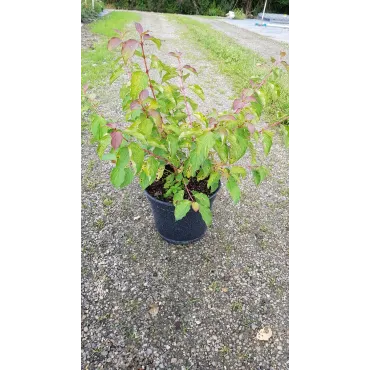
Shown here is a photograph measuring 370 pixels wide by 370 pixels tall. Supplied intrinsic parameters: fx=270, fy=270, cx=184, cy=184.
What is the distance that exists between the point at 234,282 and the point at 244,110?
1.09 meters

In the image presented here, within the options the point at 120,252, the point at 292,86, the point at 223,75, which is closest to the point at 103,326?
the point at 120,252

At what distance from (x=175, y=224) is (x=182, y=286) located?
15.3 inches

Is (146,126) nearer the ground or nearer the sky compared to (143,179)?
nearer the sky

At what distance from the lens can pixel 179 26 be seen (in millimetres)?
9539

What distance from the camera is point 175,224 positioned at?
5.71ft

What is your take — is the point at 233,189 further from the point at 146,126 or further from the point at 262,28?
the point at 262,28

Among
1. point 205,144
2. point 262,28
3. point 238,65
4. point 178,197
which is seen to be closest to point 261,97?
point 205,144

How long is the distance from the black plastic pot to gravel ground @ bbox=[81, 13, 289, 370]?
83 mm

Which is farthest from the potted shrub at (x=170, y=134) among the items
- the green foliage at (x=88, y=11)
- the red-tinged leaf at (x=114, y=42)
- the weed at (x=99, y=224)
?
the green foliage at (x=88, y=11)

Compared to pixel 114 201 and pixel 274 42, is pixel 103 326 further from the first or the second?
pixel 274 42

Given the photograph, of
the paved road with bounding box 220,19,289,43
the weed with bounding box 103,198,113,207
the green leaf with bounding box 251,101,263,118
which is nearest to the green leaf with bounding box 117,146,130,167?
the green leaf with bounding box 251,101,263,118

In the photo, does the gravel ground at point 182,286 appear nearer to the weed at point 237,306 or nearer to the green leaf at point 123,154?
the weed at point 237,306

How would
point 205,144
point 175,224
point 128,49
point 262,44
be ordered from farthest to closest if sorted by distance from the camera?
point 262,44, point 175,224, point 205,144, point 128,49

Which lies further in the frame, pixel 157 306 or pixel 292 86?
pixel 157 306
